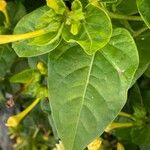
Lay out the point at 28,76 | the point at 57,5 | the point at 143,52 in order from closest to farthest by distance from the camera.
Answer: the point at 57,5, the point at 143,52, the point at 28,76

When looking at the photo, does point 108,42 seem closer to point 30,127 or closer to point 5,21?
point 5,21

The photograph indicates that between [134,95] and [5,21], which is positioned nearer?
[5,21]

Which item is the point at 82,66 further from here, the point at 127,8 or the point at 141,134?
the point at 141,134

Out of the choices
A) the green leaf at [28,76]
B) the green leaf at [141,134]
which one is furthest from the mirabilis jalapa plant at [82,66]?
the green leaf at [141,134]

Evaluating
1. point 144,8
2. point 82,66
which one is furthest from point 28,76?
point 144,8

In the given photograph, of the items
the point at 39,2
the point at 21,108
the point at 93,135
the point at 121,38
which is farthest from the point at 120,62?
the point at 21,108

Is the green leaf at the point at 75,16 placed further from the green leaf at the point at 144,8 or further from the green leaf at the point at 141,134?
the green leaf at the point at 141,134

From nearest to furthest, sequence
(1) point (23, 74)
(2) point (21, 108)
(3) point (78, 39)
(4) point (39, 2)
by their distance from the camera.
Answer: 1. (3) point (78, 39)
2. (1) point (23, 74)
3. (4) point (39, 2)
4. (2) point (21, 108)

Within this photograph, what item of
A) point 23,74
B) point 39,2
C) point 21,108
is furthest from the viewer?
point 21,108
